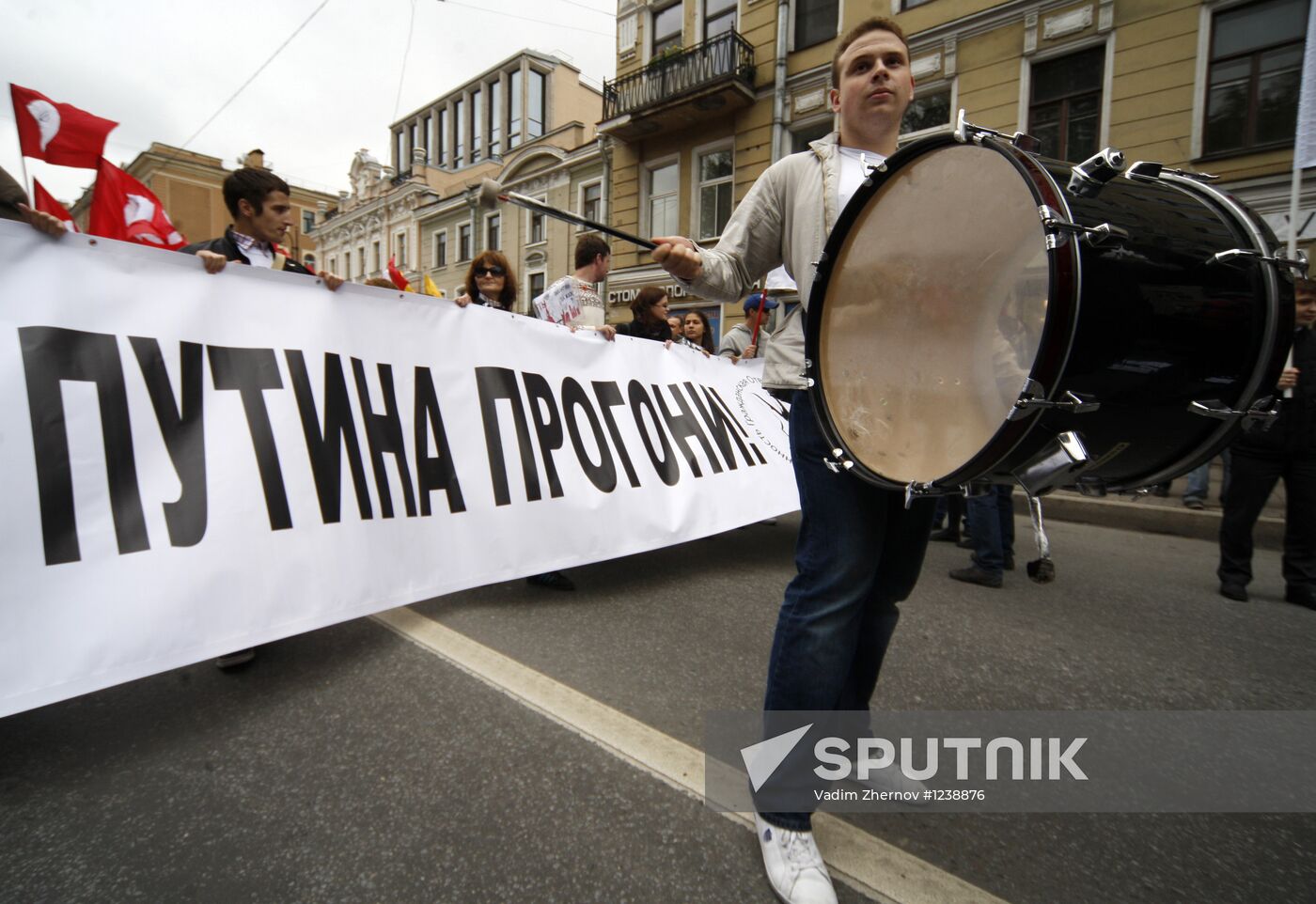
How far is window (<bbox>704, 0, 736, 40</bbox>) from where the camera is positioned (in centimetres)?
1416

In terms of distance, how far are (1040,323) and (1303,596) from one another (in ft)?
12.2

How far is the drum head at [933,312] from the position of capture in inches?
45.8

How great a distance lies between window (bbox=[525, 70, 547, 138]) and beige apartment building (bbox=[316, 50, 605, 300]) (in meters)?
0.04

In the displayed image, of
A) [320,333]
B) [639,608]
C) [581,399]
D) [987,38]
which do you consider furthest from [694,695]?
[987,38]

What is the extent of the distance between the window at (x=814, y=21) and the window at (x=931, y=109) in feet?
7.46

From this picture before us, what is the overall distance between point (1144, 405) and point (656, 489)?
239 centimetres

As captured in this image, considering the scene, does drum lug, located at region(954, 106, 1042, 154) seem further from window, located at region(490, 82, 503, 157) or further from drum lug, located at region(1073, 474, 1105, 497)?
window, located at region(490, 82, 503, 157)

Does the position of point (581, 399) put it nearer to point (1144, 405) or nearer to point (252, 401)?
point (252, 401)

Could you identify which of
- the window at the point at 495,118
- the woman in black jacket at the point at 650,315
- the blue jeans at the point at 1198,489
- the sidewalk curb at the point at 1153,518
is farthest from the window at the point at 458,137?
the blue jeans at the point at 1198,489

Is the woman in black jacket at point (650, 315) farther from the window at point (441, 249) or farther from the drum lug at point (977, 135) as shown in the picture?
the window at point (441, 249)

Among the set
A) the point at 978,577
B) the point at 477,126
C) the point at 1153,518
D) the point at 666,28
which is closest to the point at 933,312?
the point at 978,577

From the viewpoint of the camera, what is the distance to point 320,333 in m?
2.52

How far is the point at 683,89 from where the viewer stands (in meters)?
13.8

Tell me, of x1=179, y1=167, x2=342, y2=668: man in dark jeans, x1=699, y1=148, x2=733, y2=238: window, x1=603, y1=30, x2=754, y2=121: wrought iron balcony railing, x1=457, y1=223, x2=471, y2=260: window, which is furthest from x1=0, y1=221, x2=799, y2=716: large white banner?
x1=457, y1=223, x2=471, y2=260: window
